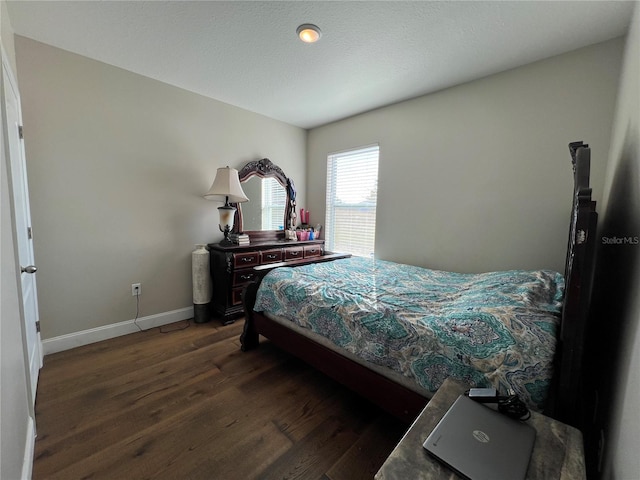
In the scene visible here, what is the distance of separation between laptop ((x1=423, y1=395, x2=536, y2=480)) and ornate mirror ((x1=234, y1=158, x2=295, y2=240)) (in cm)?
300

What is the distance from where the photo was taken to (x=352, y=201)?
3688 mm

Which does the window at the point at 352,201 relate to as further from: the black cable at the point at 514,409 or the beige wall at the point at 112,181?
the black cable at the point at 514,409

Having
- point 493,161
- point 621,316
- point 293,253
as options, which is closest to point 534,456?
point 621,316

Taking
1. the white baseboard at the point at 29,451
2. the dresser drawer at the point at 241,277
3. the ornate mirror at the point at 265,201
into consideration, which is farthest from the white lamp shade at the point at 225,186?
the white baseboard at the point at 29,451

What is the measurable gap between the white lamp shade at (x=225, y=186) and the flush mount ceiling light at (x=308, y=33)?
1.55 m

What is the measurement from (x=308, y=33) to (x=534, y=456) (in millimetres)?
2488

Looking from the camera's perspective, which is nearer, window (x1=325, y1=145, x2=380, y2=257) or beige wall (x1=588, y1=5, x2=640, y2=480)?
beige wall (x1=588, y1=5, x2=640, y2=480)

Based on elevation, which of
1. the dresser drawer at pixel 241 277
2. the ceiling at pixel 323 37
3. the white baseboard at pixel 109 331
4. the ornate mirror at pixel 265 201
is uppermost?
the ceiling at pixel 323 37

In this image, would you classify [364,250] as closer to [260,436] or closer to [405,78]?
[405,78]

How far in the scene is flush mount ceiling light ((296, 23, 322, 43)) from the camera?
182cm

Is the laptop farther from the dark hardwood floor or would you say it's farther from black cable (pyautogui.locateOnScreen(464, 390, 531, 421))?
the dark hardwood floor

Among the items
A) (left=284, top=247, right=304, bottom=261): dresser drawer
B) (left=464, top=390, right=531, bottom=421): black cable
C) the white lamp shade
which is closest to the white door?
the white lamp shade

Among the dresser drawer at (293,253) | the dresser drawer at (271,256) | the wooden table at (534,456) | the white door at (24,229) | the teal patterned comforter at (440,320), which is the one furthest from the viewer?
the dresser drawer at (293,253)

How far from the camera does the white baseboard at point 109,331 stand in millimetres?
2271
